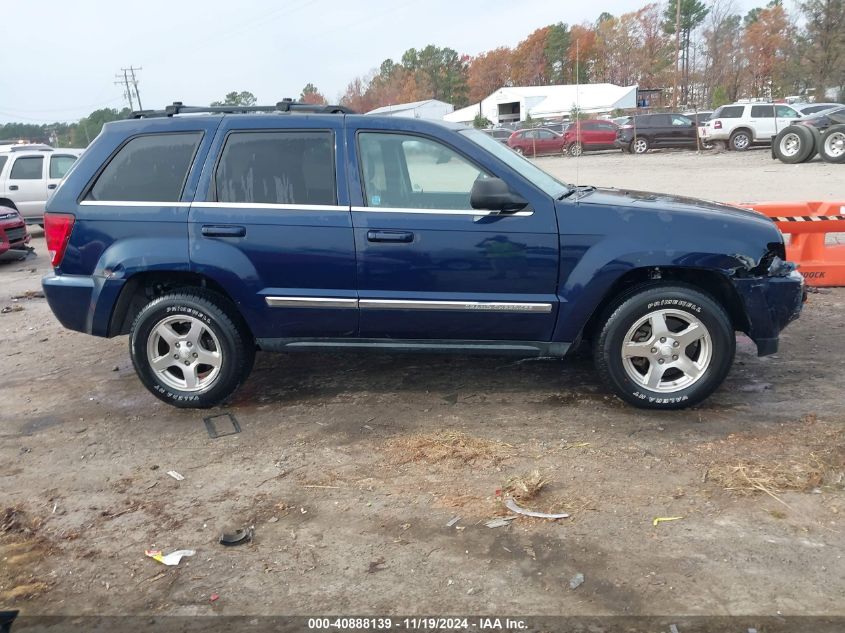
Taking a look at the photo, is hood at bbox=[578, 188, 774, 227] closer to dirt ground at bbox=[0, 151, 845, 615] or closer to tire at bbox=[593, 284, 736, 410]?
tire at bbox=[593, 284, 736, 410]

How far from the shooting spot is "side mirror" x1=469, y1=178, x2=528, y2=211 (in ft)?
14.2

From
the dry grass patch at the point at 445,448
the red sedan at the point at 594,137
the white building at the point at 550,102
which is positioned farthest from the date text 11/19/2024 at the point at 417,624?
the white building at the point at 550,102

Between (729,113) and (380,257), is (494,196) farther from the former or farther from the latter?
(729,113)

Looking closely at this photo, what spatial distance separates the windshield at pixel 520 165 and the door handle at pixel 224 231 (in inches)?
60.8

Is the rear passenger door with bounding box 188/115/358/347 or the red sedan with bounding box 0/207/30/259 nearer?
the rear passenger door with bounding box 188/115/358/347

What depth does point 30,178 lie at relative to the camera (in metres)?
14.8

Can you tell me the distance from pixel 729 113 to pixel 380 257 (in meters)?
27.5

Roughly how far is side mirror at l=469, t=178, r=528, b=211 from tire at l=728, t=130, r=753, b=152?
2704 centimetres

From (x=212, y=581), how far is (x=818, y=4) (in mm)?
56410

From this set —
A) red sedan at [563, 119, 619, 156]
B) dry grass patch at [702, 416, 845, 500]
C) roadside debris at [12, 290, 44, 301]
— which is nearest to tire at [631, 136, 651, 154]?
red sedan at [563, 119, 619, 156]

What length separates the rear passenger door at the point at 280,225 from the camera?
4539 millimetres

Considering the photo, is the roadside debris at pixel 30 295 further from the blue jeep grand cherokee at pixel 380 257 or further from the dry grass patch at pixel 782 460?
the dry grass patch at pixel 782 460

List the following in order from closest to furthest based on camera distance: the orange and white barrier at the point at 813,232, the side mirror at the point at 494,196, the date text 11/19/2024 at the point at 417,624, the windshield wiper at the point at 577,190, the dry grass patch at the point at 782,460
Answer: the date text 11/19/2024 at the point at 417,624 < the dry grass patch at the point at 782,460 < the side mirror at the point at 494,196 < the windshield wiper at the point at 577,190 < the orange and white barrier at the point at 813,232

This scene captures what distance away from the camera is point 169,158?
4758 millimetres
